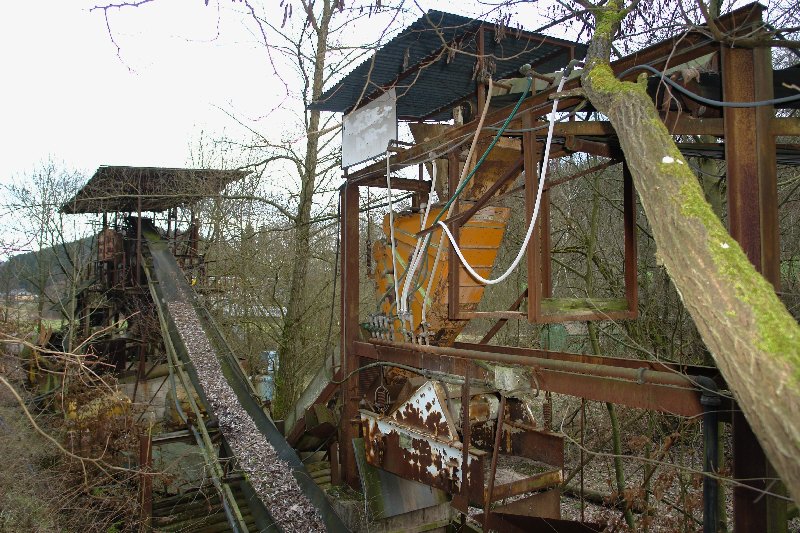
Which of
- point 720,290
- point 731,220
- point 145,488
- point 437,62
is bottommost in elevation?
point 145,488

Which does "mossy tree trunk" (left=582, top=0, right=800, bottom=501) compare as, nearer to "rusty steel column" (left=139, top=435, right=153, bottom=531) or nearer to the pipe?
the pipe

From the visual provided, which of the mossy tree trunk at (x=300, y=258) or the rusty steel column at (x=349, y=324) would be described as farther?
the mossy tree trunk at (x=300, y=258)

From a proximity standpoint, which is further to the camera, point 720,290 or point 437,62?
point 437,62

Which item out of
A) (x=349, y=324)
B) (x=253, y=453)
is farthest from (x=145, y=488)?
(x=349, y=324)

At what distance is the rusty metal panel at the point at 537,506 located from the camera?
17.0 ft

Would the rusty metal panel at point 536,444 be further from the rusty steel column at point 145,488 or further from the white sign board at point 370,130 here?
the rusty steel column at point 145,488

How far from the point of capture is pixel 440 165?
6.26 m

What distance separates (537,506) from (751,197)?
3503 mm

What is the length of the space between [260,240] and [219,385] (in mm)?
6350

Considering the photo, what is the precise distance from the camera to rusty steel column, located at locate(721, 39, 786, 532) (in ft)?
9.43

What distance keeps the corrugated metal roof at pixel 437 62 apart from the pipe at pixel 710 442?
9.41ft

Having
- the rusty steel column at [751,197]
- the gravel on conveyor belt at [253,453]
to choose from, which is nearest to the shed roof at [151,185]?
the gravel on conveyor belt at [253,453]

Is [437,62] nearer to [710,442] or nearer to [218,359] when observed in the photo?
[710,442]

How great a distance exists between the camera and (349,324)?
6.20m
